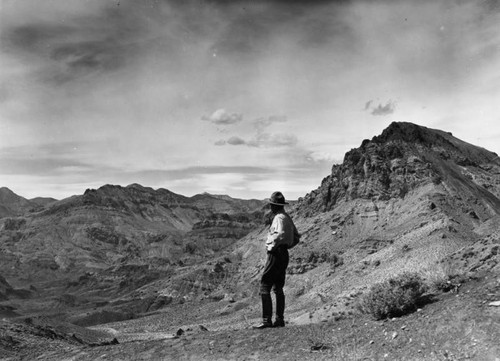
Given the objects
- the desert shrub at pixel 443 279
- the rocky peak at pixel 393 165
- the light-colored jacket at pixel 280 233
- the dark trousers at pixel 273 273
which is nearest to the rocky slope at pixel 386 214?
the rocky peak at pixel 393 165

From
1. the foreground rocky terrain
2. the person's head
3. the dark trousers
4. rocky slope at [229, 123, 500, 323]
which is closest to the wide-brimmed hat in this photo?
the person's head

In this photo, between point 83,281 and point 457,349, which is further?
point 83,281

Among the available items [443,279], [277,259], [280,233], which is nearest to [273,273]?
[277,259]

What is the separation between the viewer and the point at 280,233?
34.5 feet

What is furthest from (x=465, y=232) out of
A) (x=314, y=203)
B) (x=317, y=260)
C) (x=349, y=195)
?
(x=314, y=203)

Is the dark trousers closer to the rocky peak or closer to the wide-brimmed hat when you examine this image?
the wide-brimmed hat

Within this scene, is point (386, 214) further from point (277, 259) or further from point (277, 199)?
point (277, 259)

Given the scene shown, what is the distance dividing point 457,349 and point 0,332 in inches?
655

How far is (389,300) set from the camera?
9977 millimetres

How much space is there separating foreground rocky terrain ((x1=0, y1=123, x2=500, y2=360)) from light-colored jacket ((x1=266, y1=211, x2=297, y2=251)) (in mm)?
1878

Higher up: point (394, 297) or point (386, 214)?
point (386, 214)

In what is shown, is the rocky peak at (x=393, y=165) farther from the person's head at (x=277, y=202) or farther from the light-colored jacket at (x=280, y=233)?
the light-colored jacket at (x=280, y=233)

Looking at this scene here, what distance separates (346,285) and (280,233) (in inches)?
2659

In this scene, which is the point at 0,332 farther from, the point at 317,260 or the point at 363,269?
the point at 317,260
